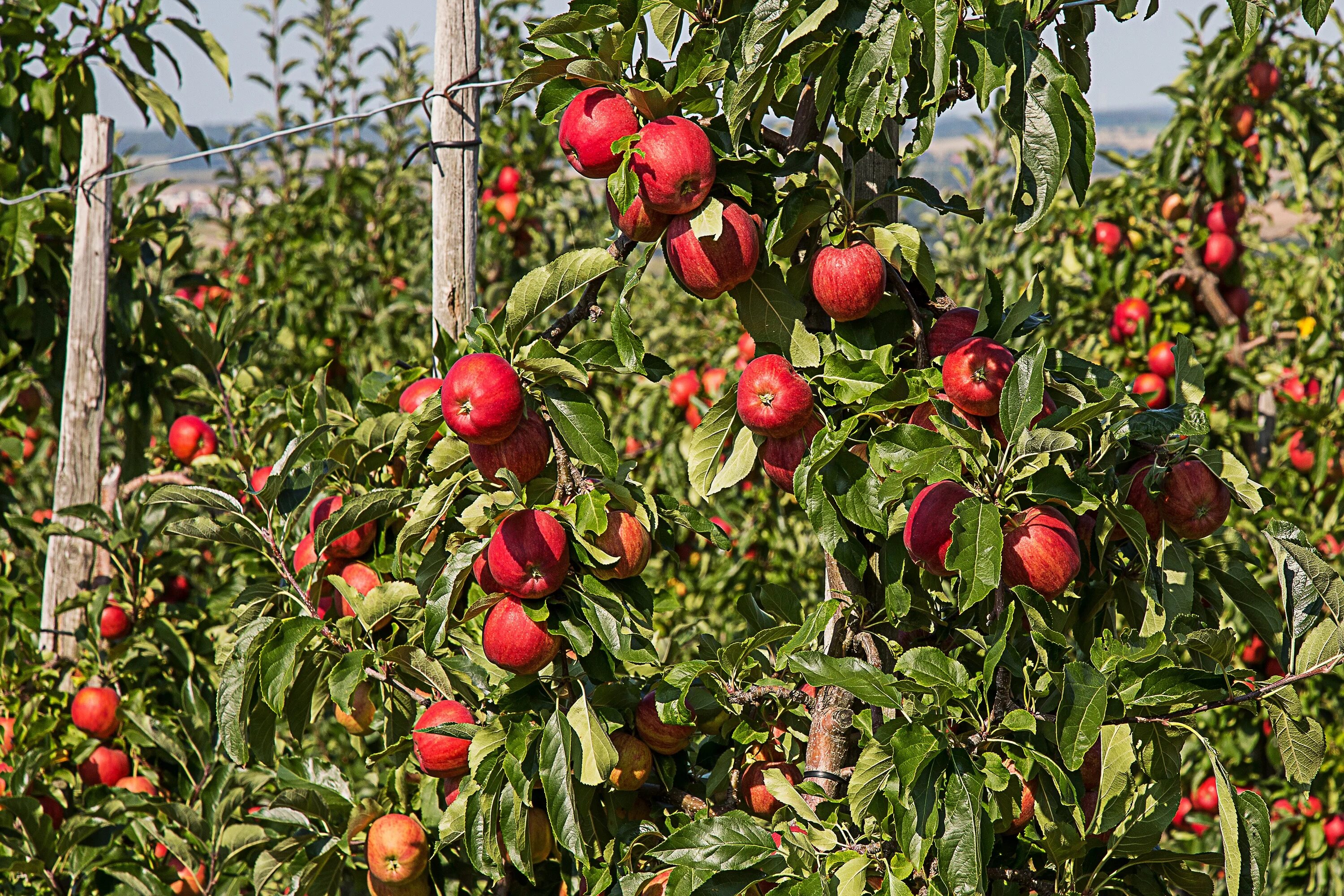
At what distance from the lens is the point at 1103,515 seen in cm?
126

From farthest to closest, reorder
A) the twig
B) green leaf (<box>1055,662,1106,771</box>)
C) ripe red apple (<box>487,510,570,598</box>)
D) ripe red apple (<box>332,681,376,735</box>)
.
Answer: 1. ripe red apple (<box>332,681,376,735</box>)
2. the twig
3. ripe red apple (<box>487,510,570,598</box>)
4. green leaf (<box>1055,662,1106,771</box>)

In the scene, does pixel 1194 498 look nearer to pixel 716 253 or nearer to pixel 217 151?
pixel 716 253

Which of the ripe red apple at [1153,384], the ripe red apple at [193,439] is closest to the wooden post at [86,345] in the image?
the ripe red apple at [193,439]

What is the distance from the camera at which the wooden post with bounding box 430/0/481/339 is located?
2.01 m

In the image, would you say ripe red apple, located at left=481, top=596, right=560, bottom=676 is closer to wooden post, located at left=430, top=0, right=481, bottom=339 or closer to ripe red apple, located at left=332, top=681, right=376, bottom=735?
ripe red apple, located at left=332, top=681, right=376, bottom=735

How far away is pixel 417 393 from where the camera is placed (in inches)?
67.3

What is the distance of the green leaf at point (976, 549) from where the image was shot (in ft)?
3.65

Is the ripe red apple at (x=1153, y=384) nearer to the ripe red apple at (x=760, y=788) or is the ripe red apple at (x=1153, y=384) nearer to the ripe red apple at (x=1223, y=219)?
the ripe red apple at (x=1223, y=219)

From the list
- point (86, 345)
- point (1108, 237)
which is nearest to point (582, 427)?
point (86, 345)

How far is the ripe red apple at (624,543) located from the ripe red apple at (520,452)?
13 centimetres

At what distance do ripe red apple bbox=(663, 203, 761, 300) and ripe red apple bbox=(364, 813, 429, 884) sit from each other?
95 centimetres

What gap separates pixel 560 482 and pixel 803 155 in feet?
1.78

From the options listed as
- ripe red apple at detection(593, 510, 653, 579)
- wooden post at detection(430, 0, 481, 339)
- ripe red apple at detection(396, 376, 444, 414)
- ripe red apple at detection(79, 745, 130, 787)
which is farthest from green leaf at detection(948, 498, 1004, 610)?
ripe red apple at detection(79, 745, 130, 787)

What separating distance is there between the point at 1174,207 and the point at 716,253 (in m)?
3.05
